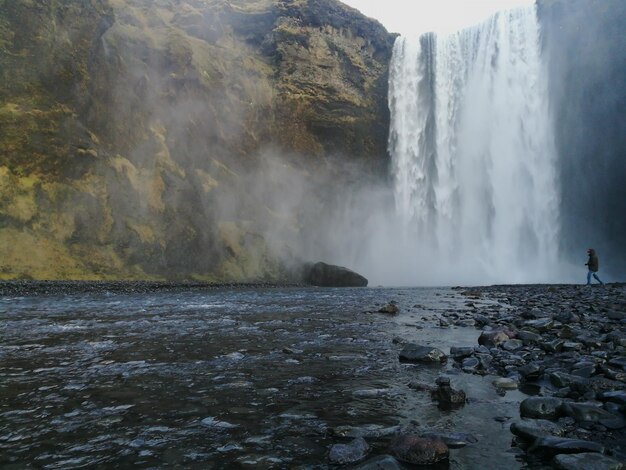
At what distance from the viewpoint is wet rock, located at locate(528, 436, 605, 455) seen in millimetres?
3430

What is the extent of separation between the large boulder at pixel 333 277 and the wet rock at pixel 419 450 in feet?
120

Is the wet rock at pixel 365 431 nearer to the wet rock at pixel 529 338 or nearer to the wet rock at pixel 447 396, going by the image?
the wet rock at pixel 447 396

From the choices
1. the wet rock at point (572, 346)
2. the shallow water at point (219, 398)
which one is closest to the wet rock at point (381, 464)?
the shallow water at point (219, 398)

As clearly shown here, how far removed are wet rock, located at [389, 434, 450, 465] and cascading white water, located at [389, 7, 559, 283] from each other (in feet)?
136

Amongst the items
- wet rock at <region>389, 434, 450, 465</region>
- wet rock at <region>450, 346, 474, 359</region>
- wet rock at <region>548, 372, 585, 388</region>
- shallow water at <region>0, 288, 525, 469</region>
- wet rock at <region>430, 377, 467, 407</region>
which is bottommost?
shallow water at <region>0, 288, 525, 469</region>

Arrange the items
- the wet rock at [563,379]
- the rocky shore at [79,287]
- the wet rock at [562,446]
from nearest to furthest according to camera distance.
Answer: the wet rock at [562,446]
the wet rock at [563,379]
the rocky shore at [79,287]

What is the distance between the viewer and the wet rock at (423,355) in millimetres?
7250

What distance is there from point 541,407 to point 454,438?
1310 mm

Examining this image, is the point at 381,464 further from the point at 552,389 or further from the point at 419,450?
the point at 552,389

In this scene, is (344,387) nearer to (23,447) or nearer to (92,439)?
(92,439)

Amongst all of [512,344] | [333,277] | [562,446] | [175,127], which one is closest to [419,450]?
[562,446]

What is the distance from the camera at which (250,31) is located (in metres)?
56.2

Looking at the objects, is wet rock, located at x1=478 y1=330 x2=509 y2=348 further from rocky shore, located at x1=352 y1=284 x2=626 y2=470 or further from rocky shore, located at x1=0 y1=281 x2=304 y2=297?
rocky shore, located at x1=0 y1=281 x2=304 y2=297

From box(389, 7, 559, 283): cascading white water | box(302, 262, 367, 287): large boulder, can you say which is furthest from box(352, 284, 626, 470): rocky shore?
box(389, 7, 559, 283): cascading white water
